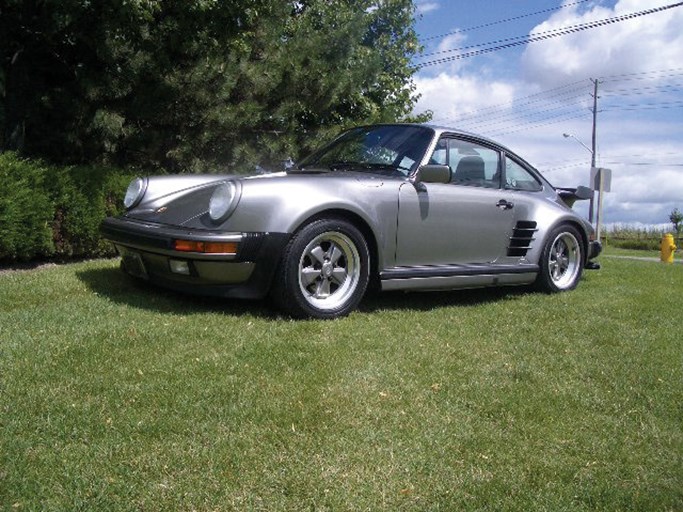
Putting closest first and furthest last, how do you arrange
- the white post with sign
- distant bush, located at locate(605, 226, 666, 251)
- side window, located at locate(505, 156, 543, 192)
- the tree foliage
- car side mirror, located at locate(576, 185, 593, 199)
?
1. side window, located at locate(505, 156, 543, 192)
2. car side mirror, located at locate(576, 185, 593, 199)
3. the tree foliage
4. the white post with sign
5. distant bush, located at locate(605, 226, 666, 251)

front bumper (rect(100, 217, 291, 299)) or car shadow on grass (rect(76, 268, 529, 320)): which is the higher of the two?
front bumper (rect(100, 217, 291, 299))

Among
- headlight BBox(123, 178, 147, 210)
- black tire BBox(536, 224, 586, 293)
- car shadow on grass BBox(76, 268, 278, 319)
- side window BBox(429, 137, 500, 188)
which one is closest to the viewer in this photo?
car shadow on grass BBox(76, 268, 278, 319)

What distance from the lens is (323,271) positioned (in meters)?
4.64

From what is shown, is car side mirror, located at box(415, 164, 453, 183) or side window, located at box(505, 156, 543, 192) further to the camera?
side window, located at box(505, 156, 543, 192)

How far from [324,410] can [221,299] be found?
2.19 metres

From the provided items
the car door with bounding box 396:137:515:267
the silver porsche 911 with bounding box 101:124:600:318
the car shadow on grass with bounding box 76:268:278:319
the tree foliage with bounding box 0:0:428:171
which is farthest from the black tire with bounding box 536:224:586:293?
the tree foliage with bounding box 0:0:428:171

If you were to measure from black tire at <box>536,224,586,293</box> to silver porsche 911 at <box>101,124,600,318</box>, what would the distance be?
20 mm

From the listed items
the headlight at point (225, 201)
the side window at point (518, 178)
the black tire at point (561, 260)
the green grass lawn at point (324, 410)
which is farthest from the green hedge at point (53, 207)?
the black tire at point (561, 260)

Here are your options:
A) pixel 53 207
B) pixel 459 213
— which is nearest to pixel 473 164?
pixel 459 213

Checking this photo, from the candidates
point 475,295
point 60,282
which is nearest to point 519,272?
point 475,295

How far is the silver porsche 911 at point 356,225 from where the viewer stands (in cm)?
439

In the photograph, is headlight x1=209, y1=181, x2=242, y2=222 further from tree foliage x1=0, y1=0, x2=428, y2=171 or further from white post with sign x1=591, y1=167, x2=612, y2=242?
white post with sign x1=591, y1=167, x2=612, y2=242

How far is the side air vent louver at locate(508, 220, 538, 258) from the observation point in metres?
5.89

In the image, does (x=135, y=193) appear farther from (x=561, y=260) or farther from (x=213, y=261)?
(x=561, y=260)
